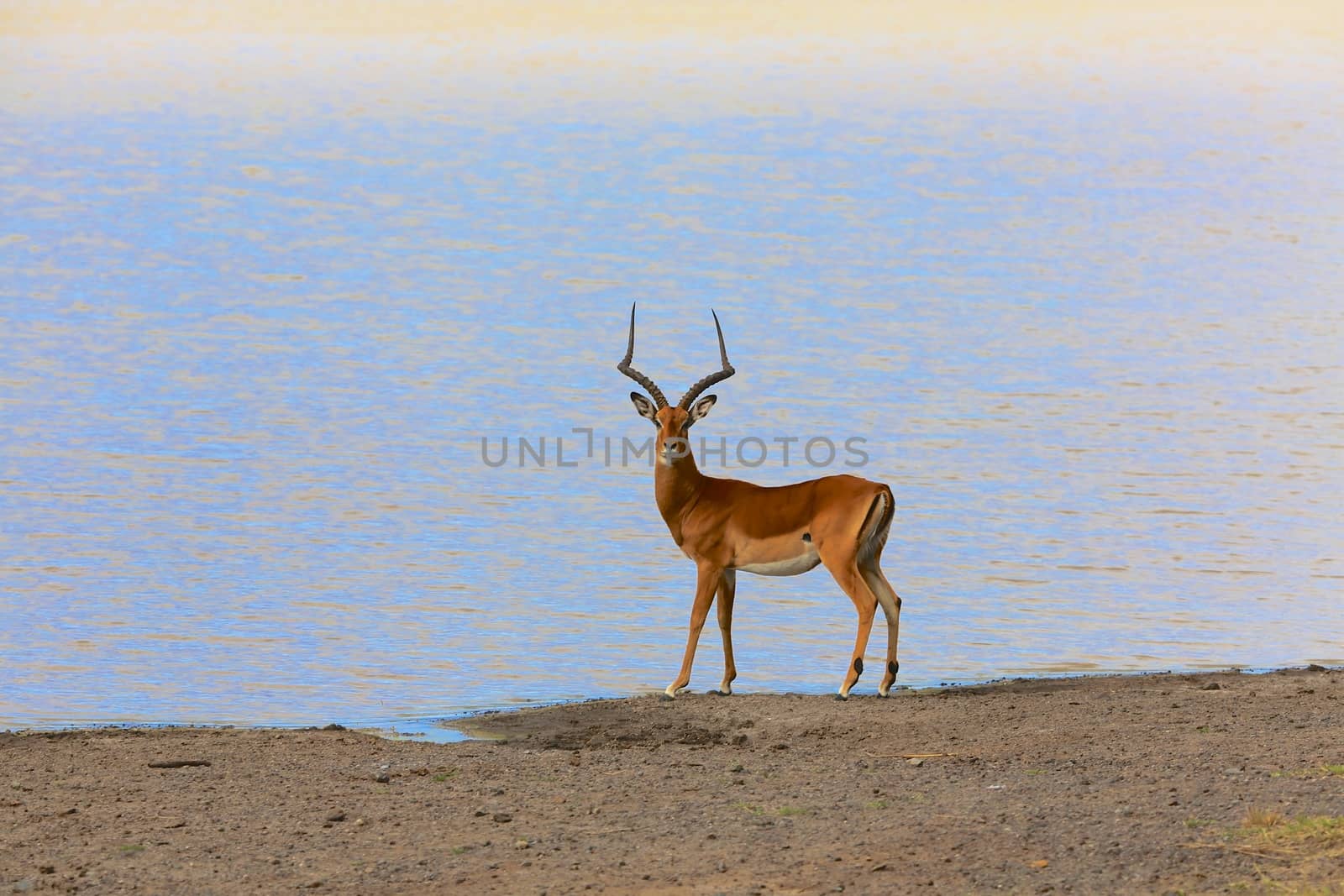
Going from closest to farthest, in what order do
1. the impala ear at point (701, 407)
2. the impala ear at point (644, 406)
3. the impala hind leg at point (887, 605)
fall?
the impala hind leg at point (887, 605)
the impala ear at point (701, 407)
the impala ear at point (644, 406)

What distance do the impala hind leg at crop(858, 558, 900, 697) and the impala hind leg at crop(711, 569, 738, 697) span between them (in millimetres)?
849

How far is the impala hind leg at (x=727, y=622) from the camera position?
13.3 m

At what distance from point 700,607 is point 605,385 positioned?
16262mm

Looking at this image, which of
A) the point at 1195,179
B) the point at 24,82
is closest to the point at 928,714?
the point at 1195,179

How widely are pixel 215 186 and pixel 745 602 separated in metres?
39.7

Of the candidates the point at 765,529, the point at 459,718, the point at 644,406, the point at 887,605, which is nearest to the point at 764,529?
the point at 765,529

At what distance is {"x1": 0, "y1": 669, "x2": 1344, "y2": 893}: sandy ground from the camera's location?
8.40 m

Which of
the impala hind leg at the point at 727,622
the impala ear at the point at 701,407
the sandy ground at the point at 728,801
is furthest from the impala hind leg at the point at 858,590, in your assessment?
the impala ear at the point at 701,407

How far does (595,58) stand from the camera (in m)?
88.9

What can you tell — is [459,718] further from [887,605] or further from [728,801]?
[728,801]

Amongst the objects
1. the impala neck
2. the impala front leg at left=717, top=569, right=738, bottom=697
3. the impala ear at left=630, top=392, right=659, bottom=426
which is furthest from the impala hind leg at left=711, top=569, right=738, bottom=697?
the impala ear at left=630, top=392, right=659, bottom=426

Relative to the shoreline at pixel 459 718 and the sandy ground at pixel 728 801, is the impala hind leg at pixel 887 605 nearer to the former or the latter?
the shoreline at pixel 459 718

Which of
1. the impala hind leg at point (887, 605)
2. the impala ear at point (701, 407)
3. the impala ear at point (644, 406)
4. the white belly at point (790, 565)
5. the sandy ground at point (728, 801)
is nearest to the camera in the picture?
the sandy ground at point (728, 801)

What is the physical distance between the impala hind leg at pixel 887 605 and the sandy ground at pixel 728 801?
1.30ft
